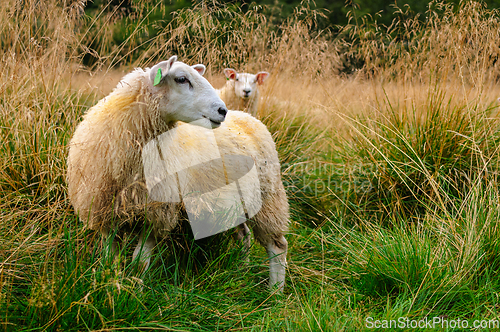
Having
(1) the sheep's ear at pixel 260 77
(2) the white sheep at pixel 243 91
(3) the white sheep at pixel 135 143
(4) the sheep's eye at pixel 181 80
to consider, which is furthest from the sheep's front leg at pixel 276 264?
(1) the sheep's ear at pixel 260 77

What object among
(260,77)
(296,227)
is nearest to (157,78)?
(296,227)

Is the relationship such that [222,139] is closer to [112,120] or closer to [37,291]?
[112,120]

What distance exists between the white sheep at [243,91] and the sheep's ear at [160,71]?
2417mm

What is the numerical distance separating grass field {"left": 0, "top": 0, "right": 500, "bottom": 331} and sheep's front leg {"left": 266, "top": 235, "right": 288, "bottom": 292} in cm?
9

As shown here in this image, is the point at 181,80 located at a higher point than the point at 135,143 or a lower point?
higher

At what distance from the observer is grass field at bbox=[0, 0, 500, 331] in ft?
5.43

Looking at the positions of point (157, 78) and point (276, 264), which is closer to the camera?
point (157, 78)

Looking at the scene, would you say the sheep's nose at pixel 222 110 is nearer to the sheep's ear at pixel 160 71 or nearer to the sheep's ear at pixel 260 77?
the sheep's ear at pixel 160 71

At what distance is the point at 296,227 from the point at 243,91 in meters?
1.88

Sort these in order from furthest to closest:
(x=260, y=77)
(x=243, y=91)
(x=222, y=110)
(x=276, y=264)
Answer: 1. (x=260, y=77)
2. (x=243, y=91)
3. (x=276, y=264)
4. (x=222, y=110)

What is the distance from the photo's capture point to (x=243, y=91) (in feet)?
14.9

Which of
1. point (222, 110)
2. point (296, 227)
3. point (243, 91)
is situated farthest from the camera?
point (243, 91)

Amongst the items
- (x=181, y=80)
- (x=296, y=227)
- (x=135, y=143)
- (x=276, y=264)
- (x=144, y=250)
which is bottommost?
(x=296, y=227)

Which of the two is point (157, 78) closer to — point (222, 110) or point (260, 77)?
point (222, 110)
